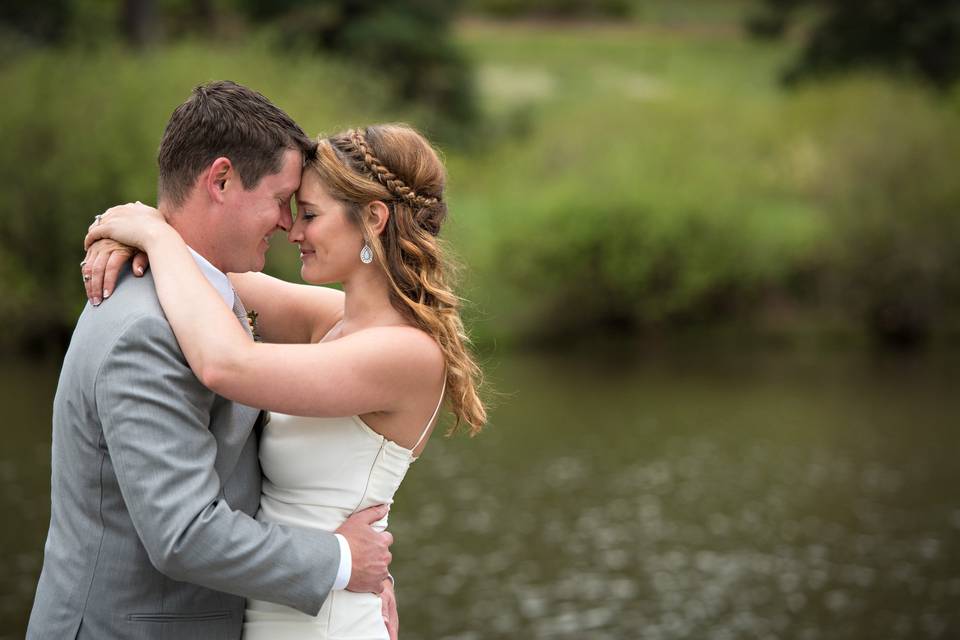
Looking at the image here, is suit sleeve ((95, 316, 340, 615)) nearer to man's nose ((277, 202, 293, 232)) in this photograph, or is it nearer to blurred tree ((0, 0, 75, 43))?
man's nose ((277, 202, 293, 232))

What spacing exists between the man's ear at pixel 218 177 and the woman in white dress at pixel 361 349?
0.41 feet

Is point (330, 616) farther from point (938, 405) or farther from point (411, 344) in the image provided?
point (938, 405)

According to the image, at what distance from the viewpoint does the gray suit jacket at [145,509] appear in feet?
8.36

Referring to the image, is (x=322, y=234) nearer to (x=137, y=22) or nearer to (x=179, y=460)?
(x=179, y=460)

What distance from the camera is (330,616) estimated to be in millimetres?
2969

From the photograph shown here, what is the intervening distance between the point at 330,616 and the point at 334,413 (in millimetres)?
509

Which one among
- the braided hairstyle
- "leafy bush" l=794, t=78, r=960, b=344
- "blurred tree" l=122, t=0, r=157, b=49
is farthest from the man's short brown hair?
"leafy bush" l=794, t=78, r=960, b=344

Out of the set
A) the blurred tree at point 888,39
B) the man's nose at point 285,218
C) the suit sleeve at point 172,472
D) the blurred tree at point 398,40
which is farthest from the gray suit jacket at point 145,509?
the blurred tree at point 888,39

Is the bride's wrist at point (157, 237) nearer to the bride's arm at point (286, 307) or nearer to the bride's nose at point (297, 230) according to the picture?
the bride's nose at point (297, 230)

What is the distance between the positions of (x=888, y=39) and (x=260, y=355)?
40612 mm

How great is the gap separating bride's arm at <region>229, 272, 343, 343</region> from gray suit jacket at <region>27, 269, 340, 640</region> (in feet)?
2.11

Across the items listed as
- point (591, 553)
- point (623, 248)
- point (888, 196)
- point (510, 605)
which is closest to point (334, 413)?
point (510, 605)

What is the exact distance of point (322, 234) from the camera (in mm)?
3035

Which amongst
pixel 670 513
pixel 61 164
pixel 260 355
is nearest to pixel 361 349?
pixel 260 355
